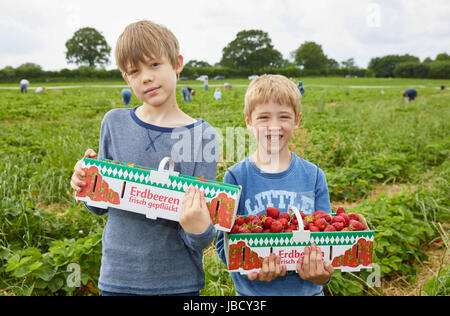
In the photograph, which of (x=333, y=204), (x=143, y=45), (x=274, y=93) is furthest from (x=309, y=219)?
(x=333, y=204)

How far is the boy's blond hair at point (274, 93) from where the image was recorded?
61.1 inches

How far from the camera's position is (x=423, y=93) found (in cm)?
1902

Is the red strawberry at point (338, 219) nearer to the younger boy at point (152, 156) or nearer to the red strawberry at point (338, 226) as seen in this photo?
the red strawberry at point (338, 226)

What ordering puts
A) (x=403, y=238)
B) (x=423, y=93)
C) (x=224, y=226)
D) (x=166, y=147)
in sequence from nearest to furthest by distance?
(x=224, y=226) → (x=166, y=147) → (x=403, y=238) → (x=423, y=93)

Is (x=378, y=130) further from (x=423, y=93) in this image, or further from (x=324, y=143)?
(x=423, y=93)

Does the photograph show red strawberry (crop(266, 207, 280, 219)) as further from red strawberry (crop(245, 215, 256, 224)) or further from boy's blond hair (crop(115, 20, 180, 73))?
boy's blond hair (crop(115, 20, 180, 73))

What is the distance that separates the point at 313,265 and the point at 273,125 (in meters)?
0.60

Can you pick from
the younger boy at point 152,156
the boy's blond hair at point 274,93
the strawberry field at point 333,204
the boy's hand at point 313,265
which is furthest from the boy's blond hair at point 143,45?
the strawberry field at point 333,204

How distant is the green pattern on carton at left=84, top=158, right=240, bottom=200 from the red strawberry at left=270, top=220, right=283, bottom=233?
203 mm

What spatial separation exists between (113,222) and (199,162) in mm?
424

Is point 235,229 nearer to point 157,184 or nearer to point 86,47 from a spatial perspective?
point 157,184

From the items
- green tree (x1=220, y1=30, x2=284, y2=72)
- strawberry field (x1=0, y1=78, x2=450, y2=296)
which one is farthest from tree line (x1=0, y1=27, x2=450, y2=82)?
strawberry field (x1=0, y1=78, x2=450, y2=296)
